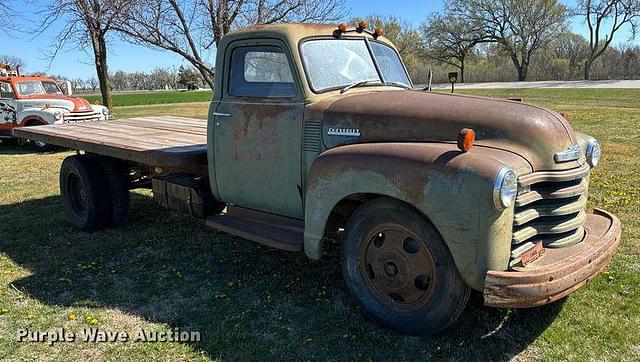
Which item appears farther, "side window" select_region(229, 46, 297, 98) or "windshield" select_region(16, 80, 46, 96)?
"windshield" select_region(16, 80, 46, 96)

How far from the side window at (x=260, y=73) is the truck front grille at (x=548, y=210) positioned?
1.85m

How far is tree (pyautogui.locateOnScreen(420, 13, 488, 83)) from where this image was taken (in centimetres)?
5175

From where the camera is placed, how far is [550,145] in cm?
304

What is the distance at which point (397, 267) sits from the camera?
10.6ft

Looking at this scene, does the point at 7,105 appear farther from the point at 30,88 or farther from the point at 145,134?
the point at 145,134

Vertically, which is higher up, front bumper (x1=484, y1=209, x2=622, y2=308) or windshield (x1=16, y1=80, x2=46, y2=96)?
windshield (x1=16, y1=80, x2=46, y2=96)

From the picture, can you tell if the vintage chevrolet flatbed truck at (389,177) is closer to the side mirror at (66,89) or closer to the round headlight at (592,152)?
the round headlight at (592,152)

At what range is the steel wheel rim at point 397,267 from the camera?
122 inches

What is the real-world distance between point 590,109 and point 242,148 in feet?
59.6

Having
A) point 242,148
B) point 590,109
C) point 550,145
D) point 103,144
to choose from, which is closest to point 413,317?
point 550,145

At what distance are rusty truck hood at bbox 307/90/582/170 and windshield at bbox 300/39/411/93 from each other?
20 cm

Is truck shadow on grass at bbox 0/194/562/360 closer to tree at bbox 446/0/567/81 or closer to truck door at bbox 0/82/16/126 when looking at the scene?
truck door at bbox 0/82/16/126

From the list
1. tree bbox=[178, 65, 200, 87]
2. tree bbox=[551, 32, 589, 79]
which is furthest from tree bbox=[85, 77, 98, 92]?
tree bbox=[551, 32, 589, 79]

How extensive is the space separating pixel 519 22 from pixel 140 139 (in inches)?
2073
